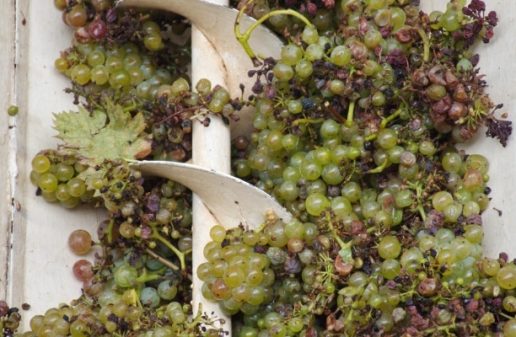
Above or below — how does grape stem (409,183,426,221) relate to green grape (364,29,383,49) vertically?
below

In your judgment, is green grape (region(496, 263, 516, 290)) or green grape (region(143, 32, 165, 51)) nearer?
green grape (region(496, 263, 516, 290))

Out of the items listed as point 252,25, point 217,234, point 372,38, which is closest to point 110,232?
point 217,234

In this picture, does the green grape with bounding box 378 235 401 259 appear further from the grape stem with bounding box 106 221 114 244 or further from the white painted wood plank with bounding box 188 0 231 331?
the grape stem with bounding box 106 221 114 244

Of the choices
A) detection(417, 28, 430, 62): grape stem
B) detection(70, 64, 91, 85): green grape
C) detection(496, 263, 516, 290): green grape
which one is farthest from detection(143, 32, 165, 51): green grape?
detection(496, 263, 516, 290): green grape

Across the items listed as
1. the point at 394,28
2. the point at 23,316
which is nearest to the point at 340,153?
the point at 394,28

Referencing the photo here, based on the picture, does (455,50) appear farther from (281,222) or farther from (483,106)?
(281,222)

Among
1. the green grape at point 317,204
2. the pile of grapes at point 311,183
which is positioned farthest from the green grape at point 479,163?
the green grape at point 317,204
